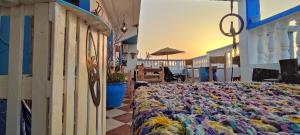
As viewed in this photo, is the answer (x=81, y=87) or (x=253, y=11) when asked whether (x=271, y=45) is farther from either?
(x=81, y=87)

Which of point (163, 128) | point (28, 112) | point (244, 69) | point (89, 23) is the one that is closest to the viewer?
point (163, 128)

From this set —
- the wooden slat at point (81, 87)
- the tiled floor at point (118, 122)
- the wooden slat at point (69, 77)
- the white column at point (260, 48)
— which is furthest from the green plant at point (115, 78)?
the white column at point (260, 48)

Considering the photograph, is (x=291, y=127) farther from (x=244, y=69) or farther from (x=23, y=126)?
(x=244, y=69)

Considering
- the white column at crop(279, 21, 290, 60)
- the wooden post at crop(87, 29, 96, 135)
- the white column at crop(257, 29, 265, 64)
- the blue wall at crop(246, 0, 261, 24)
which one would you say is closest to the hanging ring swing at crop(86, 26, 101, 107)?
the wooden post at crop(87, 29, 96, 135)

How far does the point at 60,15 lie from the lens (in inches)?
23.0

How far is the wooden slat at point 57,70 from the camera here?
551mm

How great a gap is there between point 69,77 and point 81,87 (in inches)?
4.3

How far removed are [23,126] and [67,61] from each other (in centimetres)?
30

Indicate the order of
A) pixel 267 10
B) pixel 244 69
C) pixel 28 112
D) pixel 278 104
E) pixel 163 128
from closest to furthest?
pixel 163 128, pixel 278 104, pixel 28 112, pixel 244 69, pixel 267 10

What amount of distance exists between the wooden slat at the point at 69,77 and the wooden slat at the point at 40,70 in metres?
0.07

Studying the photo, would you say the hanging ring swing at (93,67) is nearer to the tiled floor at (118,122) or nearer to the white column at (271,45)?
the tiled floor at (118,122)

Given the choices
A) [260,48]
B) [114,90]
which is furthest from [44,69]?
[260,48]

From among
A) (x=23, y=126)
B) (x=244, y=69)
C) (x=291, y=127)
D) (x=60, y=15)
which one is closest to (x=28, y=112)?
(x=23, y=126)

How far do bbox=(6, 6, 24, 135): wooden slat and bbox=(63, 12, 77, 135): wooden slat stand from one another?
141 millimetres
